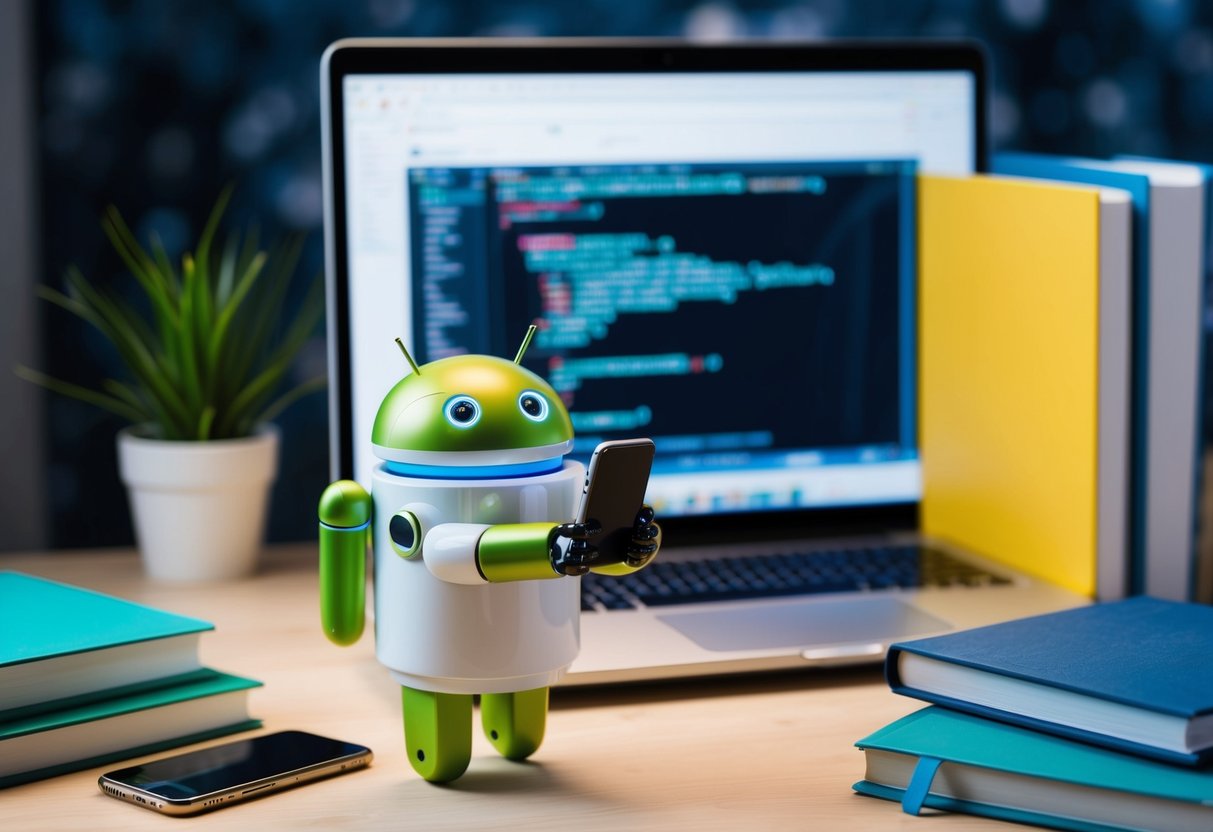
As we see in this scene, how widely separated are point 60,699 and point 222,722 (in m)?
0.08

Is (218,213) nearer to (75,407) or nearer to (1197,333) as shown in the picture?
(75,407)

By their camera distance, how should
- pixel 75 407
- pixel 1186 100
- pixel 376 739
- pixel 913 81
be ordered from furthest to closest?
pixel 1186 100
pixel 75 407
pixel 913 81
pixel 376 739

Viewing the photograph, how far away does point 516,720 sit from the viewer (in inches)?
25.5

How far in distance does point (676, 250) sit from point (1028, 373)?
237mm

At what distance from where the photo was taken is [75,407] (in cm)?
111

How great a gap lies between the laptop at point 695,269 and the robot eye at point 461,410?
26 centimetres

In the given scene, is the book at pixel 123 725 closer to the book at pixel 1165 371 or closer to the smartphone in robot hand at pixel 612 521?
the smartphone in robot hand at pixel 612 521

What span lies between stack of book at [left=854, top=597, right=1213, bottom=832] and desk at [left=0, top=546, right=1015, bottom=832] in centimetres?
2

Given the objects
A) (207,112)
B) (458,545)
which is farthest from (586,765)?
(207,112)

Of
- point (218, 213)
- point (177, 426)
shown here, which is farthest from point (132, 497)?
point (218, 213)

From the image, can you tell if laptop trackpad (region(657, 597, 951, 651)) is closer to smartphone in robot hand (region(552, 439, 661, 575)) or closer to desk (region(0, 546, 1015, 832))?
desk (region(0, 546, 1015, 832))

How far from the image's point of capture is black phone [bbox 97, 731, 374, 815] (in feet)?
1.96

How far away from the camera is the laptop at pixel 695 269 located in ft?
2.92

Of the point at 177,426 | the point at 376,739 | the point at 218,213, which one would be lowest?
the point at 376,739
